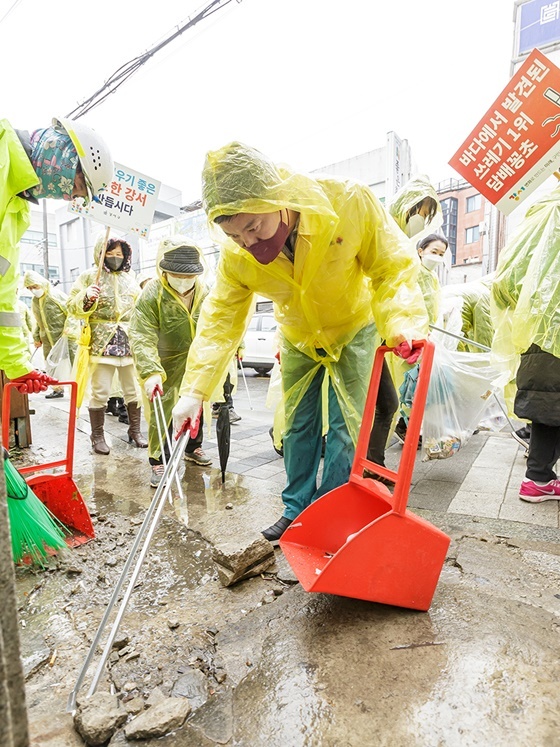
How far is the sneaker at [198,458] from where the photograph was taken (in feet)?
12.6

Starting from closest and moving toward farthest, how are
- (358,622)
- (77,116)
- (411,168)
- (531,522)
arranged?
(358,622) → (531,522) → (77,116) → (411,168)

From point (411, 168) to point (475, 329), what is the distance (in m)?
7.91

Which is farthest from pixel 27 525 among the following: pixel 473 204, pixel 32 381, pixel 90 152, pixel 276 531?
pixel 473 204

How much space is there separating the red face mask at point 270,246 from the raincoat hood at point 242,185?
0.10 meters

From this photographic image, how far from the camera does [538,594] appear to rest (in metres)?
1.67

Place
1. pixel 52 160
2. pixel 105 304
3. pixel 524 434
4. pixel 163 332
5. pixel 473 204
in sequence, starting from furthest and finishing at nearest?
1. pixel 473 204
2. pixel 105 304
3. pixel 524 434
4. pixel 163 332
5. pixel 52 160

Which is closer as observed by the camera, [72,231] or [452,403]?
[452,403]

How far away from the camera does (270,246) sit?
175 cm

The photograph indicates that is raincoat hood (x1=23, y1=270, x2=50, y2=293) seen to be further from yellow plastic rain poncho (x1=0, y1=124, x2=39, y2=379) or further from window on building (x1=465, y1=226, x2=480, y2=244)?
window on building (x1=465, y1=226, x2=480, y2=244)

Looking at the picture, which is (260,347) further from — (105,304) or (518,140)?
(518,140)

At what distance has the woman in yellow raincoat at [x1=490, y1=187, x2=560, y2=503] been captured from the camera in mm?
2375

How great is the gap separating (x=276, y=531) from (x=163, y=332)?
73.3 inches

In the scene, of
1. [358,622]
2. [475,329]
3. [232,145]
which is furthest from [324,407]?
[475,329]

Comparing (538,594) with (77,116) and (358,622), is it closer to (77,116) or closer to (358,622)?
(358,622)
